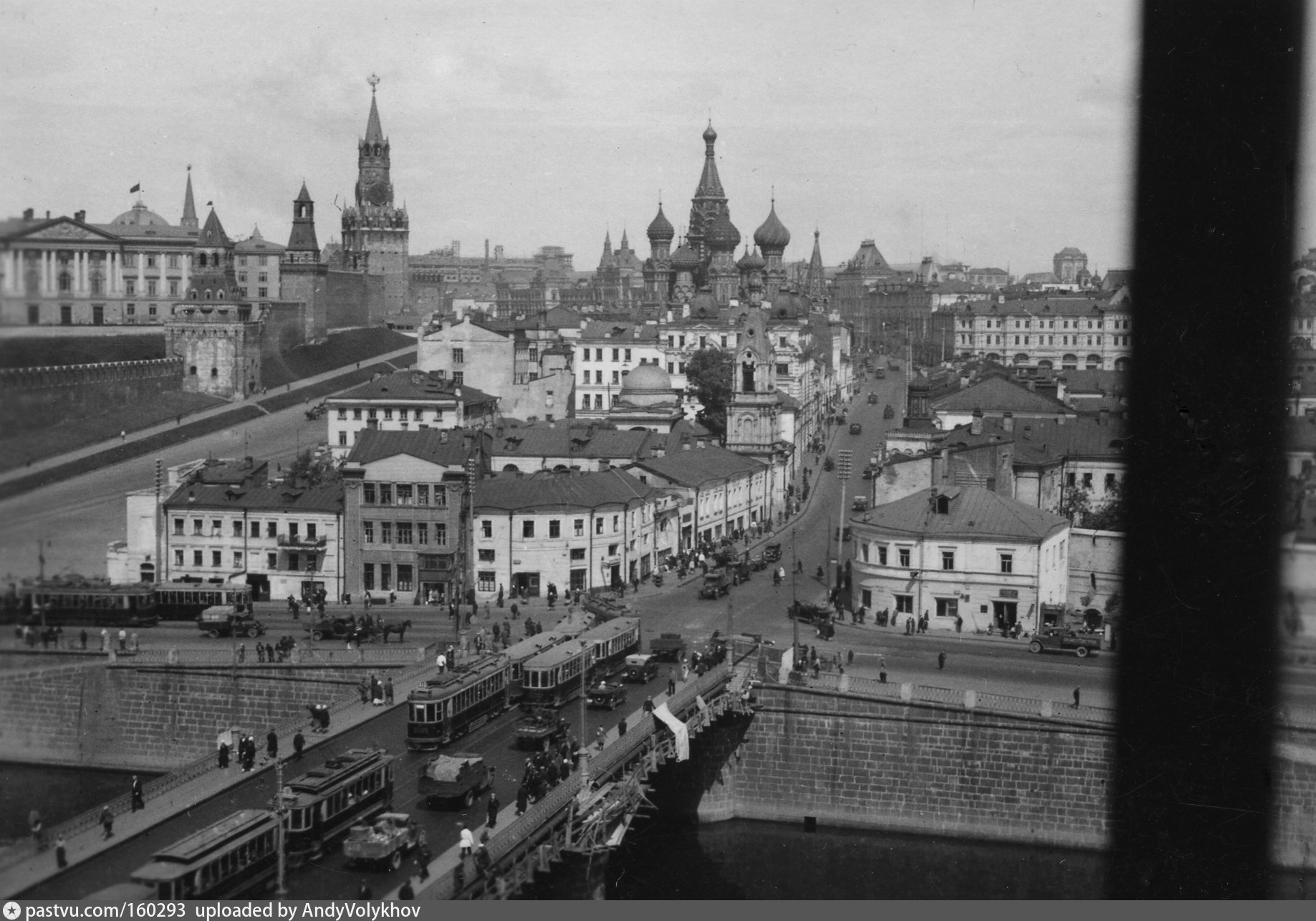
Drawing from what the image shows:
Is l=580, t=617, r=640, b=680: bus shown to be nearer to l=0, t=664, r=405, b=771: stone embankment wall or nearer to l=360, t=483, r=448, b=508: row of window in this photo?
l=0, t=664, r=405, b=771: stone embankment wall

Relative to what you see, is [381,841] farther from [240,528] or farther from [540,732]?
[240,528]

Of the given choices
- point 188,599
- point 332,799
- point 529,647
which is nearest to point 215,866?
point 332,799

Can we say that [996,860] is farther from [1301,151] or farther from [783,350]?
[783,350]

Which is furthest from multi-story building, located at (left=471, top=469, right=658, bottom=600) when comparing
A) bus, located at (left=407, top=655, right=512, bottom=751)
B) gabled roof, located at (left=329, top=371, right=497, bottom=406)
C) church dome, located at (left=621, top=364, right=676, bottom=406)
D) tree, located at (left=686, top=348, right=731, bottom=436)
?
tree, located at (left=686, top=348, right=731, bottom=436)

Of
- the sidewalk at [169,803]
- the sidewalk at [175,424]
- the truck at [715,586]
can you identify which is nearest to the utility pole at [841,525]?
the truck at [715,586]

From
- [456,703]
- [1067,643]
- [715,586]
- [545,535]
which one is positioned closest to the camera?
[456,703]

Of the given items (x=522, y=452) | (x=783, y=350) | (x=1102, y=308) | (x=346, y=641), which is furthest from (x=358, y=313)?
(x=346, y=641)

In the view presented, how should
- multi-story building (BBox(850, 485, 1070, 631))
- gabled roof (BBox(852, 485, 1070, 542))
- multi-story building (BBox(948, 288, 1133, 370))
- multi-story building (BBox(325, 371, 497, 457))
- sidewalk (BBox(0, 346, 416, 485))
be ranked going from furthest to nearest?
multi-story building (BBox(948, 288, 1133, 370)), multi-story building (BBox(325, 371, 497, 457)), gabled roof (BBox(852, 485, 1070, 542)), multi-story building (BBox(850, 485, 1070, 631)), sidewalk (BBox(0, 346, 416, 485))

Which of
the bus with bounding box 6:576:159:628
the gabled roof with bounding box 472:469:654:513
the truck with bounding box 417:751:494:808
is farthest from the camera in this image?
the gabled roof with bounding box 472:469:654:513
